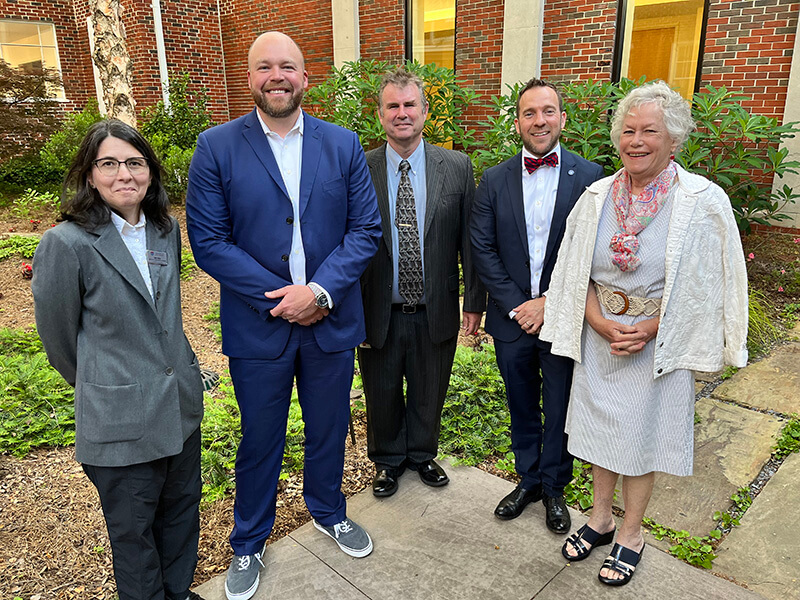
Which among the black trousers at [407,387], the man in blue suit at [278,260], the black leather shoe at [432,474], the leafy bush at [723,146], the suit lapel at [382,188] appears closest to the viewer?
the man in blue suit at [278,260]

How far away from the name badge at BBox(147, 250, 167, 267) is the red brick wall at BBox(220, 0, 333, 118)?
9.77m

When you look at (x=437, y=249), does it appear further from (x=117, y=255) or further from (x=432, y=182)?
(x=117, y=255)

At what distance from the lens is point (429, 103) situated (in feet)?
28.7

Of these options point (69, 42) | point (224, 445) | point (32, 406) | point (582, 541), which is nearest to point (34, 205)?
point (69, 42)

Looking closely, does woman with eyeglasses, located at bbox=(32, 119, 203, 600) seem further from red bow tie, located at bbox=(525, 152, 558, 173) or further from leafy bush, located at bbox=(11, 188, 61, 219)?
leafy bush, located at bbox=(11, 188, 61, 219)

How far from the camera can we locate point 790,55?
20.6ft

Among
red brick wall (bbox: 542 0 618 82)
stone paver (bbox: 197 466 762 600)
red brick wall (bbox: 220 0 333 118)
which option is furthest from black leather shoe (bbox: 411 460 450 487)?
red brick wall (bbox: 220 0 333 118)

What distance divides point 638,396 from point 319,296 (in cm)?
139

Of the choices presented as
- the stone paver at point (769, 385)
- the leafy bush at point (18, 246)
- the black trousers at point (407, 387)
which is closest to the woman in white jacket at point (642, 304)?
the black trousers at point (407, 387)

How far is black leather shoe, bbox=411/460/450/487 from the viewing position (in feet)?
10.9

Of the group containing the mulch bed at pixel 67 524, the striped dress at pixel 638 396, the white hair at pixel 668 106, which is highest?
the white hair at pixel 668 106

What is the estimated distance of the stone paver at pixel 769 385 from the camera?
4.20 metres

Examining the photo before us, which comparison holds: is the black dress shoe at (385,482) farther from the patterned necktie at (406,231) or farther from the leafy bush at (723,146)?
the leafy bush at (723,146)

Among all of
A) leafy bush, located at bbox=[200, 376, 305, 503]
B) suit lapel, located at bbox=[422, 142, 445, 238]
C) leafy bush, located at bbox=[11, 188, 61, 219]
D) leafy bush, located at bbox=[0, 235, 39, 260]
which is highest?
suit lapel, located at bbox=[422, 142, 445, 238]
